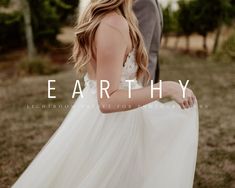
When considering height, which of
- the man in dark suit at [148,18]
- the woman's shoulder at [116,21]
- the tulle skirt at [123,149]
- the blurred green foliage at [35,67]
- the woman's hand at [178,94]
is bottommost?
the blurred green foliage at [35,67]

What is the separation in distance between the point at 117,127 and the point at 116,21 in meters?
0.56

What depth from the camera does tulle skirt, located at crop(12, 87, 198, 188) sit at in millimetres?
2158

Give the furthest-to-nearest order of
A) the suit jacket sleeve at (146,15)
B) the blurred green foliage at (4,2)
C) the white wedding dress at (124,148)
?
the blurred green foliage at (4,2), the suit jacket sleeve at (146,15), the white wedding dress at (124,148)

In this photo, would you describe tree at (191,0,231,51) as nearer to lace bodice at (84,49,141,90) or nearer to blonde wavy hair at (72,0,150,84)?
lace bodice at (84,49,141,90)

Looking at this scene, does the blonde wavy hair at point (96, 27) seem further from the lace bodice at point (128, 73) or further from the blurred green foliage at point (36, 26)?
the blurred green foliage at point (36, 26)

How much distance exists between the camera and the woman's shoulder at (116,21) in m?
1.94

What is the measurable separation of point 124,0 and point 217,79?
8308mm

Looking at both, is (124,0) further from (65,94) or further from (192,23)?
(192,23)

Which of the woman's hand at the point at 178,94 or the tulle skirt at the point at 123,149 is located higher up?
the woman's hand at the point at 178,94

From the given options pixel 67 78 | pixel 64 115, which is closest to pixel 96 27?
pixel 64 115

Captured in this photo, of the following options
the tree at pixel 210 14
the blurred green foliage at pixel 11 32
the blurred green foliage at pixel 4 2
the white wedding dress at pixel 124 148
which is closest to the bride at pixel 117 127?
the white wedding dress at pixel 124 148

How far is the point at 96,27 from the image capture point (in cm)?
201

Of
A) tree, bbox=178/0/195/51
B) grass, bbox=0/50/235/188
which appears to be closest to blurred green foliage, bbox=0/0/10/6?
grass, bbox=0/50/235/188

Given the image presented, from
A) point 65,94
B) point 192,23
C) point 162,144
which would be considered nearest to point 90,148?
point 162,144
